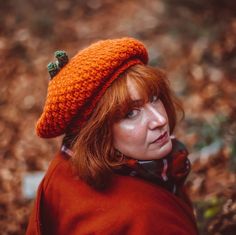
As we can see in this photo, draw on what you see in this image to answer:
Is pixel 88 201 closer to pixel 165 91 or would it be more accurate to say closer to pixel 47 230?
pixel 47 230

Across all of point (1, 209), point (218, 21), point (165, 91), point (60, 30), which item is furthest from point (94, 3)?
point (165, 91)

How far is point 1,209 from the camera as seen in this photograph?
171 inches

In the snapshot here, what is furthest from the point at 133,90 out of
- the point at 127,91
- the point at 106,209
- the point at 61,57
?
the point at 106,209

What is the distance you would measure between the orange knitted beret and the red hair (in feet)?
0.14

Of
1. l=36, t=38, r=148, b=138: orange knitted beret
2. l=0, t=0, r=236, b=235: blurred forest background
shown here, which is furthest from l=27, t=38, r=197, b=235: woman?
l=0, t=0, r=236, b=235: blurred forest background

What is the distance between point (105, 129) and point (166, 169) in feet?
1.59

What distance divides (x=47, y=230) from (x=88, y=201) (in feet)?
1.38

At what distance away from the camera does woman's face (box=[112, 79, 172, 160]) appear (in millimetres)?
2391

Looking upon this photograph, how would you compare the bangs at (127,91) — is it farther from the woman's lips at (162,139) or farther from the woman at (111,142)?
the woman's lips at (162,139)

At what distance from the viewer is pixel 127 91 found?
2357 mm

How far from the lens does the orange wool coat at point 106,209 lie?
7.66 feet

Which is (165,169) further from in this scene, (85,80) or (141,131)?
(85,80)

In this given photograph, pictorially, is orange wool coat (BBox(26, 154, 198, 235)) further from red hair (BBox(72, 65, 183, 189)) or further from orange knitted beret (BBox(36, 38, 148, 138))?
orange knitted beret (BBox(36, 38, 148, 138))

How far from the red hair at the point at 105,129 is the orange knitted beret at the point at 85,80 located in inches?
1.7
